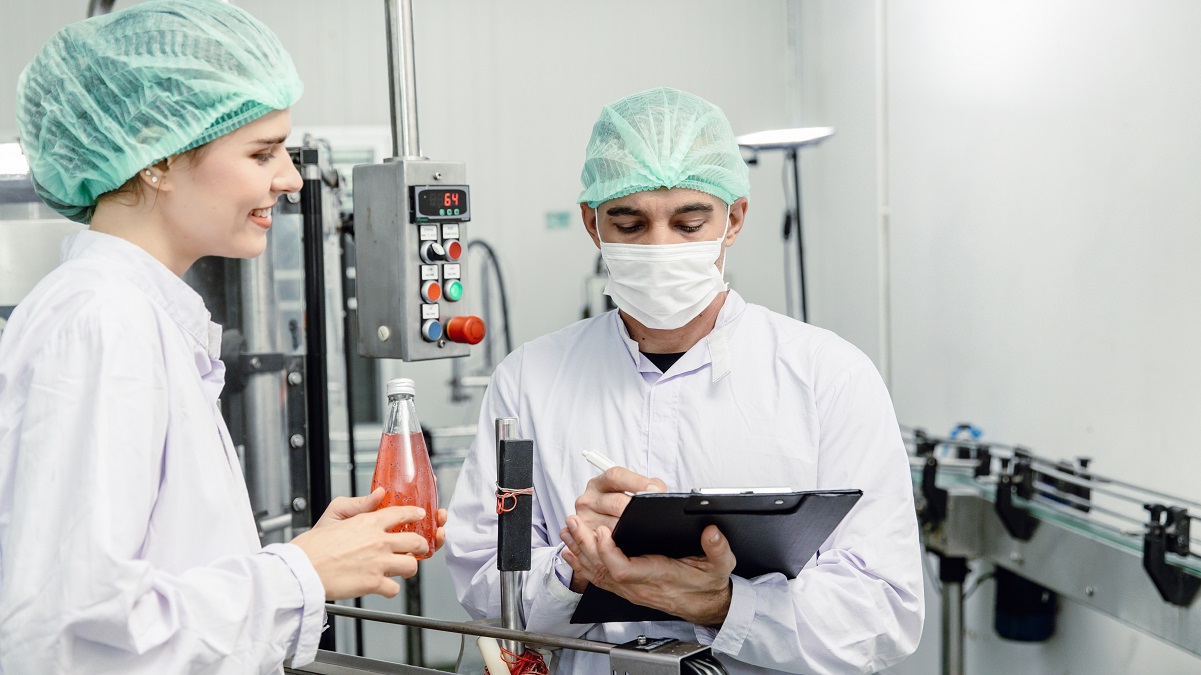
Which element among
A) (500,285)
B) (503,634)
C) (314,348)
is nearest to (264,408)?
(314,348)

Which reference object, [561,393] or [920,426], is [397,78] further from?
[920,426]

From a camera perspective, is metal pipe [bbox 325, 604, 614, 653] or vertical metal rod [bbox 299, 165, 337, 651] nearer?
metal pipe [bbox 325, 604, 614, 653]

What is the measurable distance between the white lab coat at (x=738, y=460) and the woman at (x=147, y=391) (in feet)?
1.21

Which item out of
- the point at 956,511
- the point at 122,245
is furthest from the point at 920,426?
the point at 122,245

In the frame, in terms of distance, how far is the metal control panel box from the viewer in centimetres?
143

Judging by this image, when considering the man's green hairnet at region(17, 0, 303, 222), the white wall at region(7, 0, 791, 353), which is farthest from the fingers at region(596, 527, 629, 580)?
the white wall at region(7, 0, 791, 353)

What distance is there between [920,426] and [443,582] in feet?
6.25

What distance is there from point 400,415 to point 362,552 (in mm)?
189

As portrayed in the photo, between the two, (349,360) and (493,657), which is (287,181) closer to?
(493,657)

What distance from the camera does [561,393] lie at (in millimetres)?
1521

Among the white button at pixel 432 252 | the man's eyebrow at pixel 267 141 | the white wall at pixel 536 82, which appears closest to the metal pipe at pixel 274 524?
the white button at pixel 432 252

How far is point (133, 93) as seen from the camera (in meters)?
0.99

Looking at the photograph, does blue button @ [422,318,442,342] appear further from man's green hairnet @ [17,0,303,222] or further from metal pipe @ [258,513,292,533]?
metal pipe @ [258,513,292,533]

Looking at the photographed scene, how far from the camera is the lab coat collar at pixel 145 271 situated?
3.11 ft
